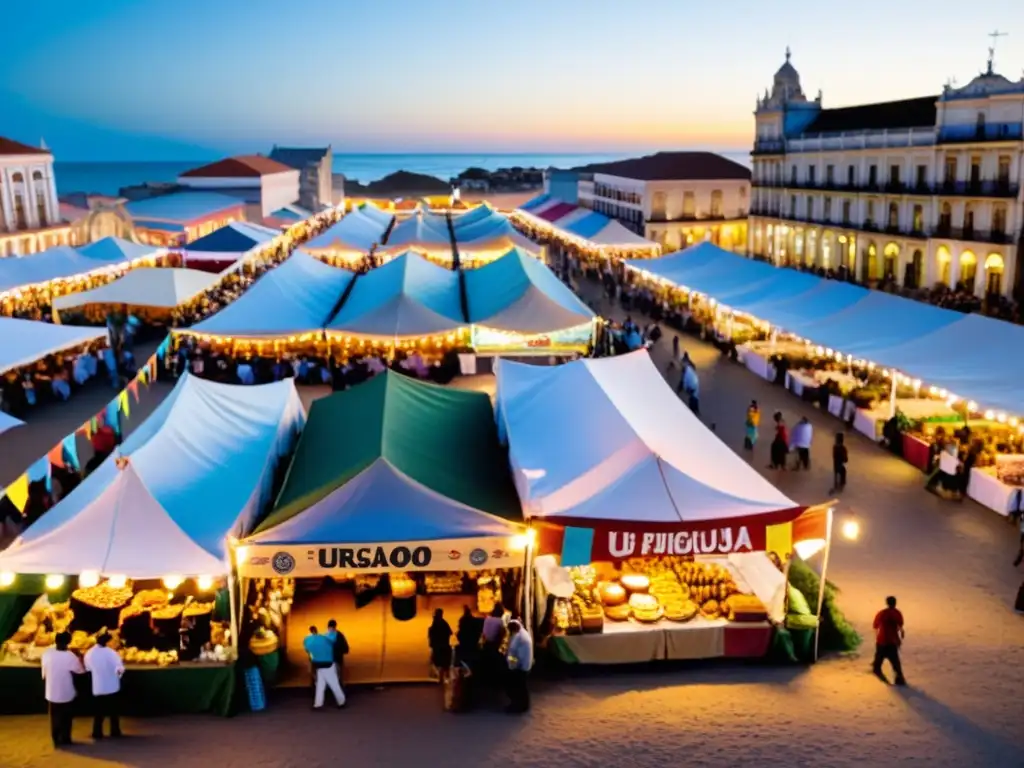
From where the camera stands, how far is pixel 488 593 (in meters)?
9.21

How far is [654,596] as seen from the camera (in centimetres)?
885

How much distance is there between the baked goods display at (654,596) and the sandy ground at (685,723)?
0.47m

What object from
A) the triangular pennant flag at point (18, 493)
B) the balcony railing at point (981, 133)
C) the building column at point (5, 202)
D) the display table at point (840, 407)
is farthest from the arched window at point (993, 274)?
the building column at point (5, 202)

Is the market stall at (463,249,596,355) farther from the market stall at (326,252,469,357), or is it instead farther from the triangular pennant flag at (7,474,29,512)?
the triangular pennant flag at (7,474,29,512)

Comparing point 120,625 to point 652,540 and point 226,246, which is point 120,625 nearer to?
point 652,540

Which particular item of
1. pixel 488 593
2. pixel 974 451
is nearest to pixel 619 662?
pixel 488 593

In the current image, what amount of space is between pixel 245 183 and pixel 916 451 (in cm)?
4990

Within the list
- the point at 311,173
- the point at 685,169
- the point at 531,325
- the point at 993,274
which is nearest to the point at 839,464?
the point at 531,325

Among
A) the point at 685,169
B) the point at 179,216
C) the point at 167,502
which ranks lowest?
the point at 167,502

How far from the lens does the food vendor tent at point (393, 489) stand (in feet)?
26.6

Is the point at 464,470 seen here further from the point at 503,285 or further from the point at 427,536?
the point at 503,285

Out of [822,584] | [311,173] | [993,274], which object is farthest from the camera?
[311,173]

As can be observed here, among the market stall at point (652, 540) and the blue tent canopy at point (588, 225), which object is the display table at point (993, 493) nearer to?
the market stall at point (652, 540)

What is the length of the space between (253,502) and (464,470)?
2.11 meters
